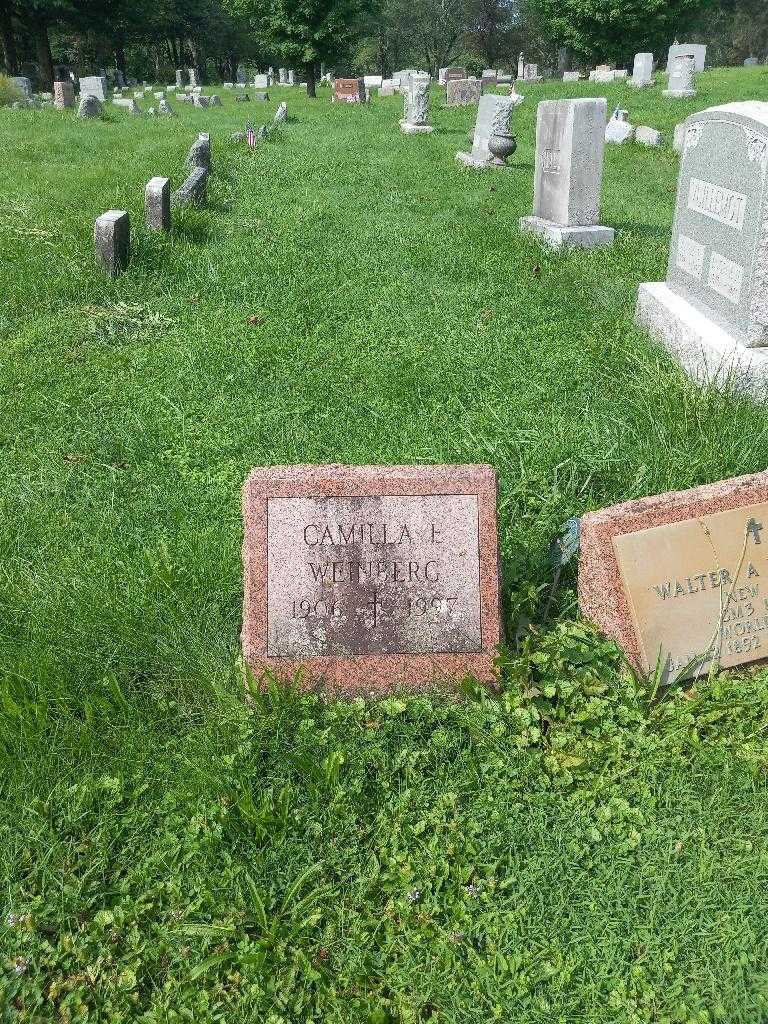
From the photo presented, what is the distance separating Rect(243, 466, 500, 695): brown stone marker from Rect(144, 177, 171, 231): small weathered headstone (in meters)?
6.15

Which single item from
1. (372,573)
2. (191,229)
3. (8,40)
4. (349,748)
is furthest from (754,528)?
(8,40)

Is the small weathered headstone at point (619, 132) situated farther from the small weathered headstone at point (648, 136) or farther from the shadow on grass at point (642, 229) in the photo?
the shadow on grass at point (642, 229)

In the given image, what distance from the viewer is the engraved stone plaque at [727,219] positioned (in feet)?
13.8

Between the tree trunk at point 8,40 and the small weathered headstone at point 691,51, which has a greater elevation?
the tree trunk at point 8,40

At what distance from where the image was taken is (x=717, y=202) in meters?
4.69

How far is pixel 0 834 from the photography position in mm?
2301

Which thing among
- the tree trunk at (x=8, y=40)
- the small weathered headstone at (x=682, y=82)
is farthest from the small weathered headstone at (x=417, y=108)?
the tree trunk at (x=8, y=40)

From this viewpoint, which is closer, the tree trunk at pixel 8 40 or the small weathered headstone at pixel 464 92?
the small weathered headstone at pixel 464 92

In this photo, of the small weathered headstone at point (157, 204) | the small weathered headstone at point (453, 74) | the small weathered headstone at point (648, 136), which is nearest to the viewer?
the small weathered headstone at point (157, 204)

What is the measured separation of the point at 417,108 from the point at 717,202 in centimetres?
1534

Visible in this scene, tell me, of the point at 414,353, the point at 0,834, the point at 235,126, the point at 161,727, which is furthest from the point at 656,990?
the point at 235,126

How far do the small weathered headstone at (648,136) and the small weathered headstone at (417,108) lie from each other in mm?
4746

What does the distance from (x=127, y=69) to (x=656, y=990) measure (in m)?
66.5

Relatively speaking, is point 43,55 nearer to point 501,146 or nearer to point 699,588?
point 501,146
